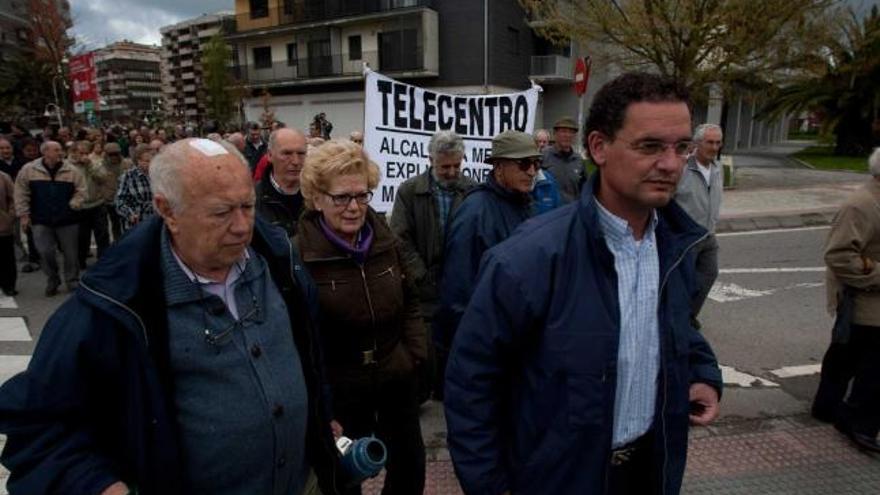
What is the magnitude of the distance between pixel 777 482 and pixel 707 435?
20.4 inches

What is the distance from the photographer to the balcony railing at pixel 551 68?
1273 inches

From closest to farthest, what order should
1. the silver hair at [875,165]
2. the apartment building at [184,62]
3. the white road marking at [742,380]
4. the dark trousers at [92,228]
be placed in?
the silver hair at [875,165]
the white road marking at [742,380]
the dark trousers at [92,228]
the apartment building at [184,62]

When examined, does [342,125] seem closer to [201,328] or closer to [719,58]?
[719,58]

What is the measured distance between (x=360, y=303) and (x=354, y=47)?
34570 mm

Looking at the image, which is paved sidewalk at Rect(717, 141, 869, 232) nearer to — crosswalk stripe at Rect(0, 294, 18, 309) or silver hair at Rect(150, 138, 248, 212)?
silver hair at Rect(150, 138, 248, 212)

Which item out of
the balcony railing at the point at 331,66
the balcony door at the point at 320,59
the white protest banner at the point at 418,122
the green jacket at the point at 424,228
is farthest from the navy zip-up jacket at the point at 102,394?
the balcony door at the point at 320,59

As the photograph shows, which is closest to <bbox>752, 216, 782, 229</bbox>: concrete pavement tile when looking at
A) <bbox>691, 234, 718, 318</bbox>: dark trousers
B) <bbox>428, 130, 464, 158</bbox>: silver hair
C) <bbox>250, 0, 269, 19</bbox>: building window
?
<bbox>691, 234, 718, 318</bbox>: dark trousers

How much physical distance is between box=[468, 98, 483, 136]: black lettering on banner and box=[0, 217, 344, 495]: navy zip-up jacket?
4.20 m

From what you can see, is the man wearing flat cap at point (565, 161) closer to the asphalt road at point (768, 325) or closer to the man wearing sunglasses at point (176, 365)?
the asphalt road at point (768, 325)

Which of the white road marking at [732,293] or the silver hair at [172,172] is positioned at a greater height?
the silver hair at [172,172]

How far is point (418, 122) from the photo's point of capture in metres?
5.30

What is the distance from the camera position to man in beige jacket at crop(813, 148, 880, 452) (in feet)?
11.0

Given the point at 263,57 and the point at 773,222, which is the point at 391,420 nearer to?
the point at 773,222

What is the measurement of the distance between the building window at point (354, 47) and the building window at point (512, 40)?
8625 mm
